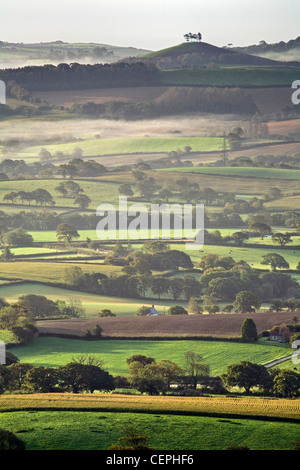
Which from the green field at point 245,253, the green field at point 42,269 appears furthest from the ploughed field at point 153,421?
the green field at point 245,253

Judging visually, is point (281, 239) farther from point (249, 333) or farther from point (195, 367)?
point (195, 367)

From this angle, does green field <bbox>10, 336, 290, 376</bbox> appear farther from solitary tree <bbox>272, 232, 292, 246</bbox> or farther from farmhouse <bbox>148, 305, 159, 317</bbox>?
solitary tree <bbox>272, 232, 292, 246</bbox>

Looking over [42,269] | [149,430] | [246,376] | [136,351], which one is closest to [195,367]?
[246,376]

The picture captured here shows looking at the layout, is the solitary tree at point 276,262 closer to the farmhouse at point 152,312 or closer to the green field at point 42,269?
the green field at point 42,269

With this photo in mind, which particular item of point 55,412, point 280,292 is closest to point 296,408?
point 55,412

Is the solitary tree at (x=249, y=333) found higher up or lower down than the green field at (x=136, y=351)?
higher up

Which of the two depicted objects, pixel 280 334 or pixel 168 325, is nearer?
pixel 280 334
